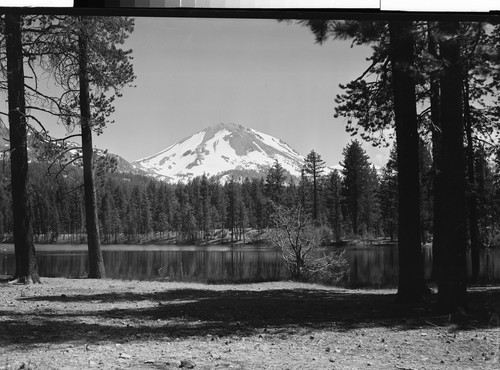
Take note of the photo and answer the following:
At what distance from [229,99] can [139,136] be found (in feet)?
1.97

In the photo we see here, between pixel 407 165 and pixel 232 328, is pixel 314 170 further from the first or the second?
pixel 232 328

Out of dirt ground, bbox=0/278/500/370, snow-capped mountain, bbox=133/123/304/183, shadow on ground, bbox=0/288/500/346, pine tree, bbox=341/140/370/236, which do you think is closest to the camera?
dirt ground, bbox=0/278/500/370

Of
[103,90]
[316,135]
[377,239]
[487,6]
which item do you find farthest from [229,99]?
[487,6]

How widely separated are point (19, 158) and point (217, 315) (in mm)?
1521

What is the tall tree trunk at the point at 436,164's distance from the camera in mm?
3121

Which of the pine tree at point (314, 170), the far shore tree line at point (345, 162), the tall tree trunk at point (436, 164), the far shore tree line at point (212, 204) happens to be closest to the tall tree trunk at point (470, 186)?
the far shore tree line at point (345, 162)

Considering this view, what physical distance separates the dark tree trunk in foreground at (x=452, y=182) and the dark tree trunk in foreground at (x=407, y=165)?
15 cm

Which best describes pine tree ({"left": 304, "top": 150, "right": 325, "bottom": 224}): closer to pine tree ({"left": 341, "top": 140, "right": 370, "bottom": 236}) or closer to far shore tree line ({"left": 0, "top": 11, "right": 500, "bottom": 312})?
far shore tree line ({"left": 0, "top": 11, "right": 500, "bottom": 312})

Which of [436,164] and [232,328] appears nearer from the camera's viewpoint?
[232,328]

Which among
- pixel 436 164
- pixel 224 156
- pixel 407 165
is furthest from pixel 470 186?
pixel 224 156

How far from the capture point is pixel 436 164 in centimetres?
315

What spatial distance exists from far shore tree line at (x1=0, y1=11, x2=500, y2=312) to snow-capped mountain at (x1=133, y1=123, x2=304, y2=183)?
2.7 inches

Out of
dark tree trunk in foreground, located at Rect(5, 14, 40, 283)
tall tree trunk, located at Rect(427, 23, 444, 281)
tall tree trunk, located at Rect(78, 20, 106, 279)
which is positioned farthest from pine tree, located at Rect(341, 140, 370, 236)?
dark tree trunk in foreground, located at Rect(5, 14, 40, 283)

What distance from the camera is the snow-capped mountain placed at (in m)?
3.05
